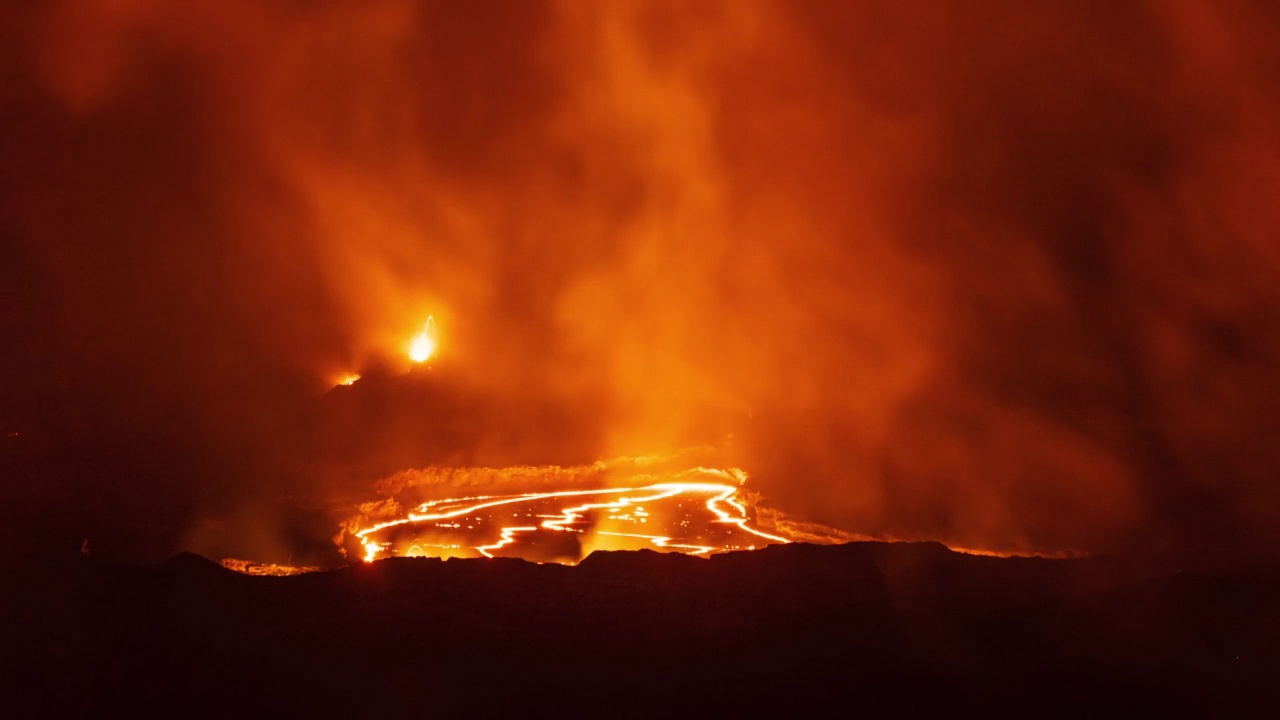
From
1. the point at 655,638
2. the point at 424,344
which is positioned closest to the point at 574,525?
the point at 655,638

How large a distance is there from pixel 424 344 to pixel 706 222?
232 centimetres

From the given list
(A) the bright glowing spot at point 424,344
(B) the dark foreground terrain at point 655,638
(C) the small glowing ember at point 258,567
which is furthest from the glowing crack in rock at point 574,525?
(A) the bright glowing spot at point 424,344

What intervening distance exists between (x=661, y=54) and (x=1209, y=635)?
5261mm

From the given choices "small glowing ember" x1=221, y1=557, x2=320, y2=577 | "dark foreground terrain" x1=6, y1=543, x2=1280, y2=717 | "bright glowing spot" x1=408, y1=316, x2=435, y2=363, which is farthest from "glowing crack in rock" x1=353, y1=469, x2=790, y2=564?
"bright glowing spot" x1=408, y1=316, x2=435, y2=363

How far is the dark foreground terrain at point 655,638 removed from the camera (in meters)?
3.64

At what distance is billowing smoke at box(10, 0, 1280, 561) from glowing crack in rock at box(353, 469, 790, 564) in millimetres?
930

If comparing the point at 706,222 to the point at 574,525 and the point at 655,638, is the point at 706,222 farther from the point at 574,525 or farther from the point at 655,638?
the point at 655,638

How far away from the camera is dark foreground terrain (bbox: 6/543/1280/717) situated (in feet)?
12.0

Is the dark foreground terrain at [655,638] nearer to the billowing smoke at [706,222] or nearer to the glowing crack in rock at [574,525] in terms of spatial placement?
the glowing crack in rock at [574,525]

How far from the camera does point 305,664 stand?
3746mm

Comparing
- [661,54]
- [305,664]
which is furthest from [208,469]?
[661,54]

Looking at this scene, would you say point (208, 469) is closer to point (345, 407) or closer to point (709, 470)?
point (345, 407)

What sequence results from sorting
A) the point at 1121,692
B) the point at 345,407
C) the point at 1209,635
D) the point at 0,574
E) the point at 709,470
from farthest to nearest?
the point at 345,407, the point at 709,470, the point at 0,574, the point at 1209,635, the point at 1121,692

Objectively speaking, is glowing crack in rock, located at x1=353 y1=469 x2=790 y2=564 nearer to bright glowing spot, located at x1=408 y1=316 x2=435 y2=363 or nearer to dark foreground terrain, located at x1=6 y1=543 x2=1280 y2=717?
dark foreground terrain, located at x1=6 y1=543 x2=1280 y2=717
